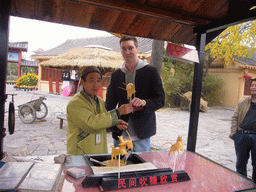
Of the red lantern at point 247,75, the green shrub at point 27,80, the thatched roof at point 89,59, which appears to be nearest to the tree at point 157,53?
the thatched roof at point 89,59

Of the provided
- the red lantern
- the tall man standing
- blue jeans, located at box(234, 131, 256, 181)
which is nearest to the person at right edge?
blue jeans, located at box(234, 131, 256, 181)

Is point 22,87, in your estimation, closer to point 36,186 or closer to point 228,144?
point 228,144

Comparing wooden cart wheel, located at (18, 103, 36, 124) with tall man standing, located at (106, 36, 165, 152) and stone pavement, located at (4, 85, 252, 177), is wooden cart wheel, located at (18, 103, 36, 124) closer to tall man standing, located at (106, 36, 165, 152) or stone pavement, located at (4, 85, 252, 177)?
stone pavement, located at (4, 85, 252, 177)

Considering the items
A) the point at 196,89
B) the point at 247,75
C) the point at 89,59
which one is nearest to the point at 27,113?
the point at 89,59

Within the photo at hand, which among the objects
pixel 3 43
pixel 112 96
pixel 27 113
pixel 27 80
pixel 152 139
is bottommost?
pixel 152 139

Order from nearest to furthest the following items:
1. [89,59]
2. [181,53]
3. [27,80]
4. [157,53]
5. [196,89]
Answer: [181,53], [196,89], [157,53], [89,59], [27,80]

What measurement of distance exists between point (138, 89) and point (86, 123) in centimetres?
79

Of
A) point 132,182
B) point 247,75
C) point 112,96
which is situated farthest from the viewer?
point 247,75

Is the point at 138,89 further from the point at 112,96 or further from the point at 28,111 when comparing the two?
the point at 28,111

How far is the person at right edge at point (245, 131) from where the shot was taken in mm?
3172

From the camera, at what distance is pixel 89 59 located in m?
5.86

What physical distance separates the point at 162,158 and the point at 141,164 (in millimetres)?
342

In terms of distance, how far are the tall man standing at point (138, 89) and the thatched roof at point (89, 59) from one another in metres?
3.55

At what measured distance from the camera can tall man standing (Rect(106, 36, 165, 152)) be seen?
214cm
